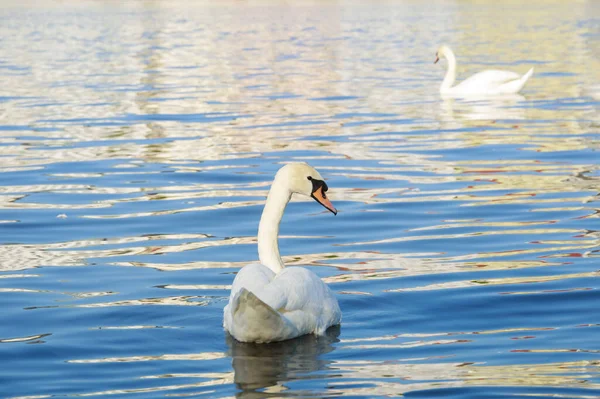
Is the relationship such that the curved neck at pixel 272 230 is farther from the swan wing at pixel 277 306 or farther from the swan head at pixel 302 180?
the swan wing at pixel 277 306

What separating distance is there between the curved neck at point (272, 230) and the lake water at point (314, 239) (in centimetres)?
58

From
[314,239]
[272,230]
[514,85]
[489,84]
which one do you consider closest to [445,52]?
[489,84]

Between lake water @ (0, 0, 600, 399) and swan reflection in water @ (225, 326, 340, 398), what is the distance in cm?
2

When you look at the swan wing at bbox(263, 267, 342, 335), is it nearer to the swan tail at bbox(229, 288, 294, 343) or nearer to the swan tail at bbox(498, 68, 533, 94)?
the swan tail at bbox(229, 288, 294, 343)

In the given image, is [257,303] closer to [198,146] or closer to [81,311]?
[81,311]

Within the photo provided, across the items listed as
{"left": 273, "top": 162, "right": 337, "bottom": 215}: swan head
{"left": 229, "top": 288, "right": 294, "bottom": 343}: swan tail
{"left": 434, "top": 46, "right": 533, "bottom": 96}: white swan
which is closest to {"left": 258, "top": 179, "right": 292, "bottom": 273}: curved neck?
{"left": 273, "top": 162, "right": 337, "bottom": 215}: swan head

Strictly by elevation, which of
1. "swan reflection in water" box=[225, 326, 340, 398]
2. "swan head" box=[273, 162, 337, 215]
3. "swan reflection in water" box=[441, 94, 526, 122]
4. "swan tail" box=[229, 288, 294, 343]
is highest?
"swan reflection in water" box=[441, 94, 526, 122]

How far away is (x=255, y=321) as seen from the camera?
6.96 metres

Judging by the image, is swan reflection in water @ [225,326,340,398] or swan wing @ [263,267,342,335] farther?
swan wing @ [263,267,342,335]

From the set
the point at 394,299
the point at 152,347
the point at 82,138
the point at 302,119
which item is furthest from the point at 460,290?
the point at 302,119

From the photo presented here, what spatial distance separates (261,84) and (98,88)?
4.13 metres

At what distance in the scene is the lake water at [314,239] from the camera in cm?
675

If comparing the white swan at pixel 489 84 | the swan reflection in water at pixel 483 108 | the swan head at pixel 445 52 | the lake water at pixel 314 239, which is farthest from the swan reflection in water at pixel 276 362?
the swan head at pixel 445 52

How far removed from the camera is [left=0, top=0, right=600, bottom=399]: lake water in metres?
6.75
